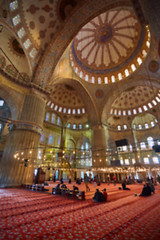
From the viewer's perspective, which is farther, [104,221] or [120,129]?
[120,129]

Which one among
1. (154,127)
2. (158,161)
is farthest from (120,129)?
(158,161)

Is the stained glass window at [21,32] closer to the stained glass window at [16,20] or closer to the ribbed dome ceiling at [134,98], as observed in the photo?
the stained glass window at [16,20]

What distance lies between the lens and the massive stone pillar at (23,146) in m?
8.85

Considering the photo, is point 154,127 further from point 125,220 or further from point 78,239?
point 78,239

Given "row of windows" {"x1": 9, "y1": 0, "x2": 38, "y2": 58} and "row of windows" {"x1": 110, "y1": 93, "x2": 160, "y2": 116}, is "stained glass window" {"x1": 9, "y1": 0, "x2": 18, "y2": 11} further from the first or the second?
"row of windows" {"x1": 110, "y1": 93, "x2": 160, "y2": 116}

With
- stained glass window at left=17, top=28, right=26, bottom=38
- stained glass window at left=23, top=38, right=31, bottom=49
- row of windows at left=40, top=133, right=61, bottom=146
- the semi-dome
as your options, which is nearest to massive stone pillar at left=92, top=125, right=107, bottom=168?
the semi-dome

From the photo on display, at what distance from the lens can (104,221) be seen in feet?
10.3

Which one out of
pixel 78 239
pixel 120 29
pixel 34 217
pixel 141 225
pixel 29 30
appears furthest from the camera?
pixel 120 29

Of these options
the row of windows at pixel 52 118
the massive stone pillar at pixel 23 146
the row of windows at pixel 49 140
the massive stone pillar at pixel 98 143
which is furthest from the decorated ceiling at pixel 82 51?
the row of windows at pixel 49 140

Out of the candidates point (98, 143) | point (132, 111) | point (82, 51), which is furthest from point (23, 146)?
point (132, 111)

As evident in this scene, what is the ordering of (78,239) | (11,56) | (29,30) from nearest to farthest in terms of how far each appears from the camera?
(78,239) → (29,30) → (11,56)

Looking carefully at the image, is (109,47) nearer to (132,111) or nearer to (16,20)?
(132,111)

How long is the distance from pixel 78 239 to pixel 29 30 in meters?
14.1

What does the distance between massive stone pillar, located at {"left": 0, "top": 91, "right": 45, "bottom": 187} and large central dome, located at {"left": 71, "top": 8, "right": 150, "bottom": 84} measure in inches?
379
